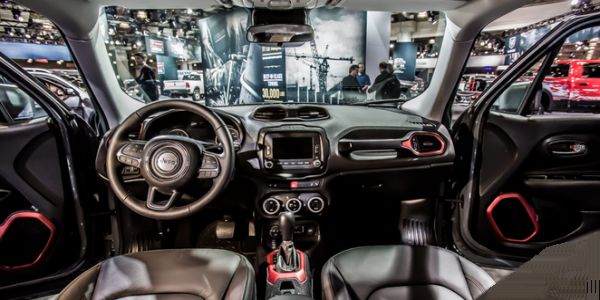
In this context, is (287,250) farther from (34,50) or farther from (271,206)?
(34,50)

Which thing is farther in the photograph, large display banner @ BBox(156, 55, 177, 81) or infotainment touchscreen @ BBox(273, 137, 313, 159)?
large display banner @ BBox(156, 55, 177, 81)

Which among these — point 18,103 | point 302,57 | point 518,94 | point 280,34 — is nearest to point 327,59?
point 302,57

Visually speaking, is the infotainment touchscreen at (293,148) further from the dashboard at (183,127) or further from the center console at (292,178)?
the dashboard at (183,127)

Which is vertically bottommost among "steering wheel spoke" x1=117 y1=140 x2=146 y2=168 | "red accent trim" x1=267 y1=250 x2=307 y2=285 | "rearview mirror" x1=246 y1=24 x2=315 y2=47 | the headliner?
"red accent trim" x1=267 y1=250 x2=307 y2=285

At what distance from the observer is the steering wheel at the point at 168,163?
1.62m

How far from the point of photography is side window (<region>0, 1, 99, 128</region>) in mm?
2379

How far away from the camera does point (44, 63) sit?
10750mm

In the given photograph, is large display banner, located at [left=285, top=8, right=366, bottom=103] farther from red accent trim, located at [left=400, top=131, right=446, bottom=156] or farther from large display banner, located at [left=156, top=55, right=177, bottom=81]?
red accent trim, located at [left=400, top=131, right=446, bottom=156]

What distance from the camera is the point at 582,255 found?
449 millimetres

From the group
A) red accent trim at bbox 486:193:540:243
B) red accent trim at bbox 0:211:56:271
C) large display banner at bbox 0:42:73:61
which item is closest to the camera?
red accent trim at bbox 0:211:56:271

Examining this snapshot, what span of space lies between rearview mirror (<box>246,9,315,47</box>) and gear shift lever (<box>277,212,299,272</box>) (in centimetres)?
102

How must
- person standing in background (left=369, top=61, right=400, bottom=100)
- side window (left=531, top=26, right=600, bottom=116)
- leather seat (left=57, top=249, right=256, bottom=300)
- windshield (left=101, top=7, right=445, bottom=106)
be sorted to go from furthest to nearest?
side window (left=531, top=26, right=600, bottom=116) → windshield (left=101, top=7, right=445, bottom=106) → person standing in background (left=369, top=61, right=400, bottom=100) → leather seat (left=57, top=249, right=256, bottom=300)

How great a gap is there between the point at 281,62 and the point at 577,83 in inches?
307

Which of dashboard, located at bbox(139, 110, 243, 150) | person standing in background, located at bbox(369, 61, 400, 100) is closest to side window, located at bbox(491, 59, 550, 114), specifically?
person standing in background, located at bbox(369, 61, 400, 100)
